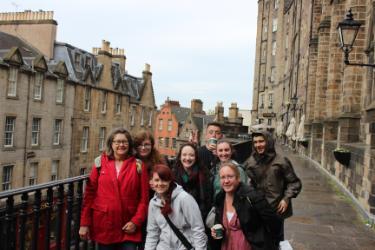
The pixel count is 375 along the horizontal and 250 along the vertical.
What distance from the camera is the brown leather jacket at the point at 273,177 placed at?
4.39m

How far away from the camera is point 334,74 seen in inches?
658

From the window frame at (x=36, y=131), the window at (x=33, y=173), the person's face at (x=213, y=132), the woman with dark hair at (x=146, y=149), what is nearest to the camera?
the woman with dark hair at (x=146, y=149)

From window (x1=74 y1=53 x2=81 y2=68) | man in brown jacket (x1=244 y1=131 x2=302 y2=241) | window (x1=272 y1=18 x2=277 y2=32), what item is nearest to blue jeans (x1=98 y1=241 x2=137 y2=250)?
man in brown jacket (x1=244 y1=131 x2=302 y2=241)

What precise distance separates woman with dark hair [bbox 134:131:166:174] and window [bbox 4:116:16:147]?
21628 millimetres

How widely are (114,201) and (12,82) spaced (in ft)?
73.6

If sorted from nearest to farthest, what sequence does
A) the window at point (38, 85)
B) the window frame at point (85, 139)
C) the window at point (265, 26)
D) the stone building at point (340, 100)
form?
the stone building at point (340, 100) → the window at point (38, 85) → the window frame at point (85, 139) → the window at point (265, 26)

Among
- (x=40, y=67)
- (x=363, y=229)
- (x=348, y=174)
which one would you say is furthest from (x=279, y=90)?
(x=363, y=229)

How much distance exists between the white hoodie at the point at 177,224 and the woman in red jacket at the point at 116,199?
208 millimetres

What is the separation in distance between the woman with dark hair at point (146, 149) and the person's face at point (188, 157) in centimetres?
26

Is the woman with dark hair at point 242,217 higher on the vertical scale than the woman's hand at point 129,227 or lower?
higher

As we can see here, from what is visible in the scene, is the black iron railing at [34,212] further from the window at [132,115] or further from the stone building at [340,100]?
the window at [132,115]

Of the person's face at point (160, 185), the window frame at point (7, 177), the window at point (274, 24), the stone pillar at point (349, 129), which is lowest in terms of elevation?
the window frame at point (7, 177)

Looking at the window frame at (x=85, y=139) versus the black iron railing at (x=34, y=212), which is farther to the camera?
the window frame at (x=85, y=139)

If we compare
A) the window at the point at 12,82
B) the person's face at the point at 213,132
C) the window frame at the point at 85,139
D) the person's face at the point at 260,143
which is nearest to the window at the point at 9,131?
the window at the point at 12,82
